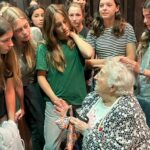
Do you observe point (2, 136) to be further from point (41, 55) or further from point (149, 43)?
point (149, 43)

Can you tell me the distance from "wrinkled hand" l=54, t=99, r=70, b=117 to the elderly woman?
23 centimetres

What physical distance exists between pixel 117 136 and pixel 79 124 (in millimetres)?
311

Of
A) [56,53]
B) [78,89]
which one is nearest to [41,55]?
[56,53]

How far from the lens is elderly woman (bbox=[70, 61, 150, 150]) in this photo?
2.03 metres

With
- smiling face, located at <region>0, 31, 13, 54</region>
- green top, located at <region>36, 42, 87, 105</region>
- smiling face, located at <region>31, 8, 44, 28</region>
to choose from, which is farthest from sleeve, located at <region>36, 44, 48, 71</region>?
smiling face, located at <region>31, 8, 44, 28</region>

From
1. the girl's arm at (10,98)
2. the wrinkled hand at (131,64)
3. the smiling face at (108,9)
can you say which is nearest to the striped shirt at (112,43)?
the smiling face at (108,9)

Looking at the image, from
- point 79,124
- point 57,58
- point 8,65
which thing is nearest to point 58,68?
point 57,58

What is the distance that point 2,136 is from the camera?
2.16 metres

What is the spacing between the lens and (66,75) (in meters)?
2.71

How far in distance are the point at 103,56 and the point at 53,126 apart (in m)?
0.68

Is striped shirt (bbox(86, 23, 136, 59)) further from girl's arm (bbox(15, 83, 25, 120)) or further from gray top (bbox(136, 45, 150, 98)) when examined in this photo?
girl's arm (bbox(15, 83, 25, 120))

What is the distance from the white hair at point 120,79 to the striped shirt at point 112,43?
2.38ft

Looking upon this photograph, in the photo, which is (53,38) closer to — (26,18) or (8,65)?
(26,18)

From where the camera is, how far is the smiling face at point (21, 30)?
→ 8.42ft
